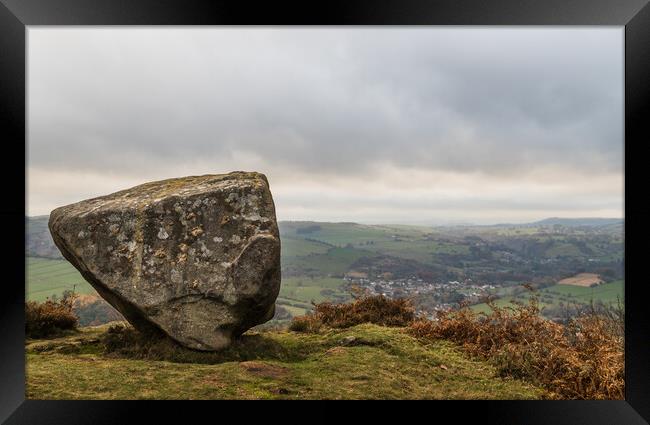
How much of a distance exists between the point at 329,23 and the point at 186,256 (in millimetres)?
5204

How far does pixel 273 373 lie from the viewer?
23.7 feet

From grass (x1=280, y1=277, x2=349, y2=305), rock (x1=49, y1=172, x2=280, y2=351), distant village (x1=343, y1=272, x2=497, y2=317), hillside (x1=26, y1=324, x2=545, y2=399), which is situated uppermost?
rock (x1=49, y1=172, x2=280, y2=351)

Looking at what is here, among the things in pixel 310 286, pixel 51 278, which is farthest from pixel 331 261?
pixel 51 278

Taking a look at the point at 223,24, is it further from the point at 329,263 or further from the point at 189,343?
the point at 329,263

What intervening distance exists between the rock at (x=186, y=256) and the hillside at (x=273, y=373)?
0.71 meters

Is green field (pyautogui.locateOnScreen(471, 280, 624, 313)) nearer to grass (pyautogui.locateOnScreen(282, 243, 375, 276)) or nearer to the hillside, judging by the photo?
the hillside

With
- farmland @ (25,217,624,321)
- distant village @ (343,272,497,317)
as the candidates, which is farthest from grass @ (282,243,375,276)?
distant village @ (343,272,497,317)

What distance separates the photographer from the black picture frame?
632cm

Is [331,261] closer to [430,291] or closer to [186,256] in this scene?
[430,291]

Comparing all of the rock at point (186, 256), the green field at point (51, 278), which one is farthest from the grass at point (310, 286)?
the rock at point (186, 256)

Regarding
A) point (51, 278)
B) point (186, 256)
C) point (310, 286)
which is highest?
point (186, 256)

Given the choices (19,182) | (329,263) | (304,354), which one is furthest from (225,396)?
(329,263)

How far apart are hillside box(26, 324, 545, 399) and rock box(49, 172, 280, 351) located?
71 cm

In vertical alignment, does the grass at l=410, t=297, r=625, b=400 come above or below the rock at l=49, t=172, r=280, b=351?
below
